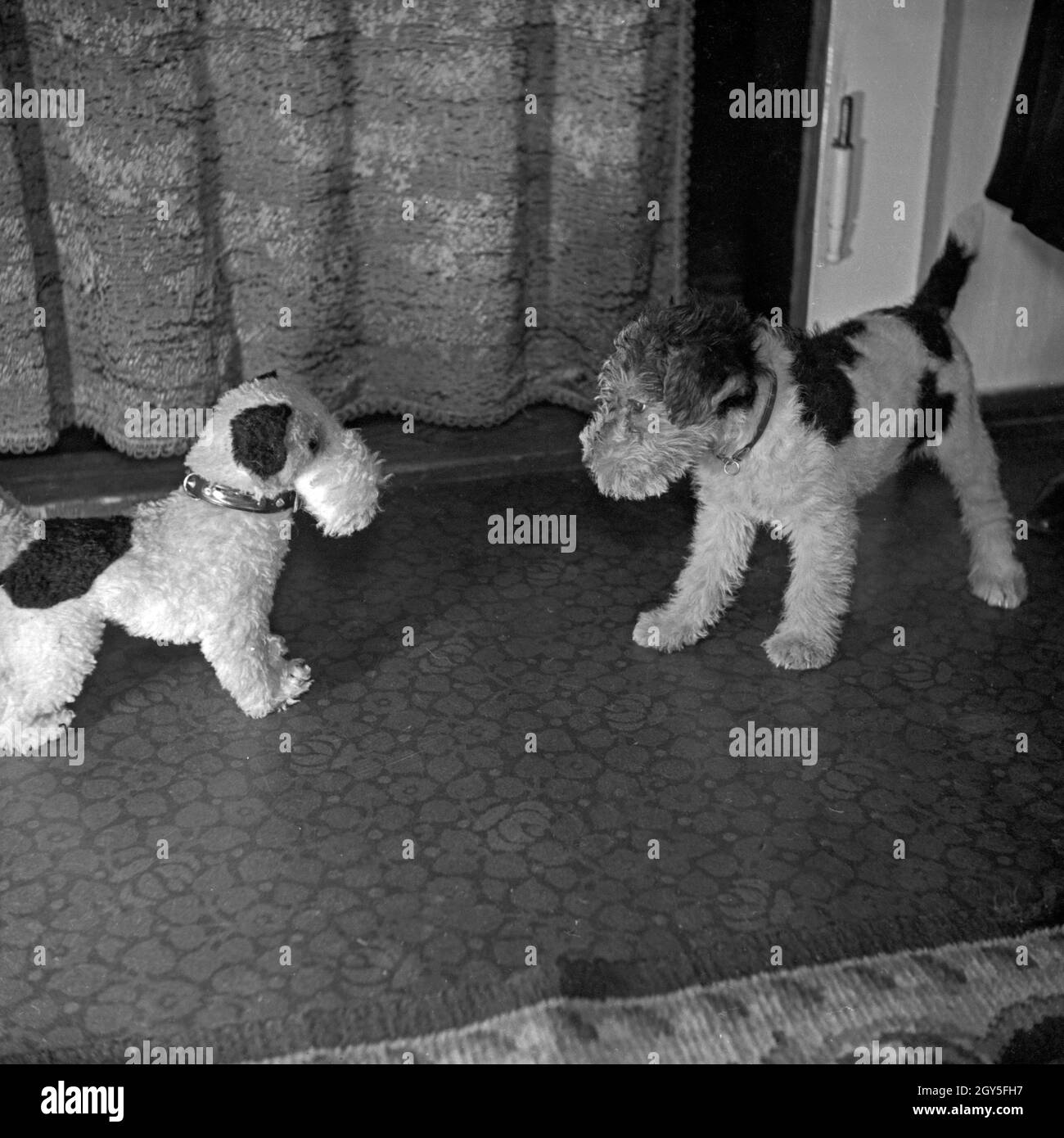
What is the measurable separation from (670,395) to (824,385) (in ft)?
1.02

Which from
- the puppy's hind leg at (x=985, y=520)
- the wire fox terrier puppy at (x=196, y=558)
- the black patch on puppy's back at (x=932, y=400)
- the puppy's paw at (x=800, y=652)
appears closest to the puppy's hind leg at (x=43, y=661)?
the wire fox terrier puppy at (x=196, y=558)

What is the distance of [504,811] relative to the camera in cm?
194

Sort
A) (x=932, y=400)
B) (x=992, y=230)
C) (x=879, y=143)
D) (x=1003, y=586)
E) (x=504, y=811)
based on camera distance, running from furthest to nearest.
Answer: (x=992, y=230) → (x=879, y=143) → (x=1003, y=586) → (x=932, y=400) → (x=504, y=811)

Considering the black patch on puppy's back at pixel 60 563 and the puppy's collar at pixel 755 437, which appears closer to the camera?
the black patch on puppy's back at pixel 60 563

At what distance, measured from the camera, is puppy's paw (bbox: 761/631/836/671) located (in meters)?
2.26

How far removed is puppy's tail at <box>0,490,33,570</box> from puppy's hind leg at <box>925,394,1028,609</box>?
1600 mm

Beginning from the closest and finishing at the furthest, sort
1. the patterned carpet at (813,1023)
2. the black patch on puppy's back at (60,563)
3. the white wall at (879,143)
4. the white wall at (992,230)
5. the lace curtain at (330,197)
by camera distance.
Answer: the patterned carpet at (813,1023), the black patch on puppy's back at (60,563), the lace curtain at (330,197), the white wall at (879,143), the white wall at (992,230)

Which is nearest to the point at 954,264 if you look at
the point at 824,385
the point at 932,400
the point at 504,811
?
the point at 932,400

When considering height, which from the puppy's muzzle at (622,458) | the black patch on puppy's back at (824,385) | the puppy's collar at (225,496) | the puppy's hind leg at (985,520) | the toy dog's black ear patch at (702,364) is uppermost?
the toy dog's black ear patch at (702,364)

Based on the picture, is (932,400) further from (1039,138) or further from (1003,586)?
(1039,138)

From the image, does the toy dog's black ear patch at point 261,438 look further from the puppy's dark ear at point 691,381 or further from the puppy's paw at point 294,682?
the puppy's dark ear at point 691,381

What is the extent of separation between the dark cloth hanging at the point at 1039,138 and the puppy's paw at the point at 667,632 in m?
1.05

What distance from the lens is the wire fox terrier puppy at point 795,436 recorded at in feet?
6.52
